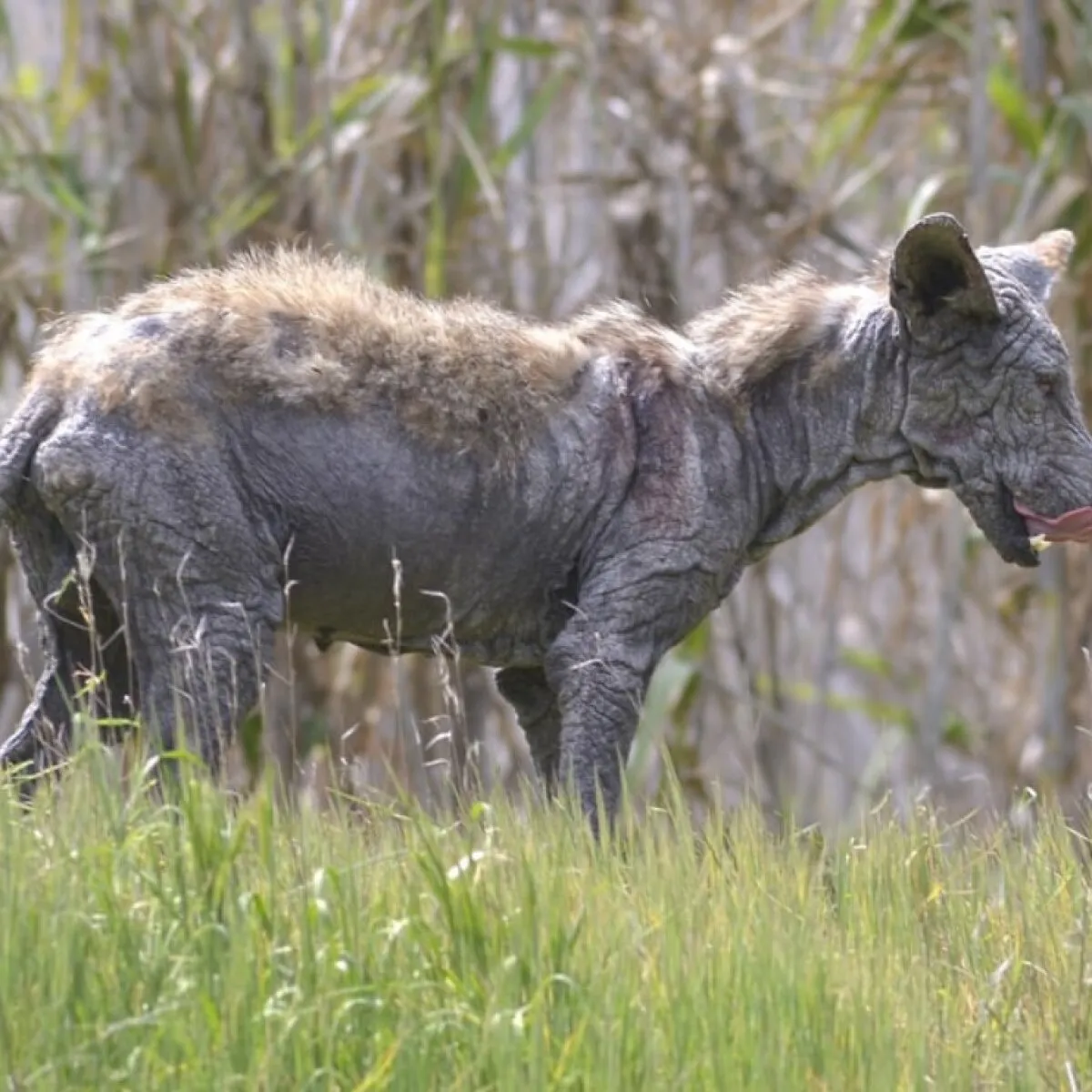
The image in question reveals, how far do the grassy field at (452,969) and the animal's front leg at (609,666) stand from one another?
0.70 m

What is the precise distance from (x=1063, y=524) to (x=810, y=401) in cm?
71

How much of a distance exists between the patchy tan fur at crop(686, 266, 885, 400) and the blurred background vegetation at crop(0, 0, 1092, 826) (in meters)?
3.47

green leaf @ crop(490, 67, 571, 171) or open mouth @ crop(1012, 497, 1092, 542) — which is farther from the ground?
green leaf @ crop(490, 67, 571, 171)

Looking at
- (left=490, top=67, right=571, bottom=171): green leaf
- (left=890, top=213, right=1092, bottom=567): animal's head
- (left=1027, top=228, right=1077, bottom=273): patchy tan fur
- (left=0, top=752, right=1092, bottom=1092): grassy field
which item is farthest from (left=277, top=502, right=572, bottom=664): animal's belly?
(left=490, top=67, right=571, bottom=171): green leaf

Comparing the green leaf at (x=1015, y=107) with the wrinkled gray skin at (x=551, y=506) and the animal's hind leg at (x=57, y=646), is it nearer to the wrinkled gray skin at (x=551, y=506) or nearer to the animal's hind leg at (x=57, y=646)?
the wrinkled gray skin at (x=551, y=506)

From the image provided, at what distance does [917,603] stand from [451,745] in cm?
956

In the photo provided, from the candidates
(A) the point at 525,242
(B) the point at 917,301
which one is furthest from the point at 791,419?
(A) the point at 525,242

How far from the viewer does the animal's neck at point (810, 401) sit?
21.3 ft

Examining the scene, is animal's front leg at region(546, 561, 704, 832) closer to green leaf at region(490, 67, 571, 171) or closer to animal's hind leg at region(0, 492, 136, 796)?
animal's hind leg at region(0, 492, 136, 796)

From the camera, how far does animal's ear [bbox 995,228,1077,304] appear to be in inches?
263

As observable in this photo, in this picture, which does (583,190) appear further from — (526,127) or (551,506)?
(551,506)

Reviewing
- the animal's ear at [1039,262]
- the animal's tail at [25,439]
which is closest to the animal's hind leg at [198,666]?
the animal's tail at [25,439]

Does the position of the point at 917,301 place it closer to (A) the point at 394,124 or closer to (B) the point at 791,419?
(B) the point at 791,419

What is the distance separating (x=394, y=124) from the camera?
10883 millimetres
